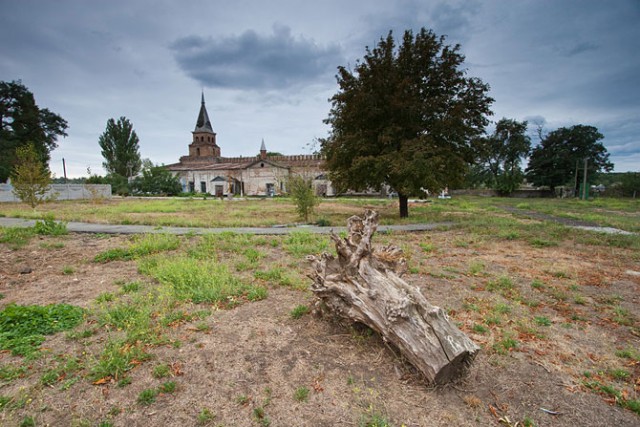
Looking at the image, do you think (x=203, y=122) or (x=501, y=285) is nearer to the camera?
(x=501, y=285)

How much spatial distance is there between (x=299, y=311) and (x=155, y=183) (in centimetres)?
4747

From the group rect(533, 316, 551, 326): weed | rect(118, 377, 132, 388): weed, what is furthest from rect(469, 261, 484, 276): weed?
rect(118, 377, 132, 388): weed

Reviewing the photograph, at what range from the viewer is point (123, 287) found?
4.64 metres

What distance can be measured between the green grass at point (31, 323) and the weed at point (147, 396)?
1510mm

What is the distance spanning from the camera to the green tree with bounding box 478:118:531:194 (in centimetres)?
4784

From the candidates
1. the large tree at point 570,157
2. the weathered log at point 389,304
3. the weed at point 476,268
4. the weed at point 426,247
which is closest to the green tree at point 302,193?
the weed at point 426,247

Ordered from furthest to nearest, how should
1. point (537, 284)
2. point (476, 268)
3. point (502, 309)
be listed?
1. point (476, 268)
2. point (537, 284)
3. point (502, 309)

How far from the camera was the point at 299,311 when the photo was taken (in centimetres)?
387

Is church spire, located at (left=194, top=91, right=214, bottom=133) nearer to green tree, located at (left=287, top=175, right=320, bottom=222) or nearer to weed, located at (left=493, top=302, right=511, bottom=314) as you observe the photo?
green tree, located at (left=287, top=175, right=320, bottom=222)

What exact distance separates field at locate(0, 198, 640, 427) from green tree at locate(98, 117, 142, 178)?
2333 inches

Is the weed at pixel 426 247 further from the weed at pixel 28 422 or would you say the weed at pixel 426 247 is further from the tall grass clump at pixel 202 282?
the weed at pixel 28 422

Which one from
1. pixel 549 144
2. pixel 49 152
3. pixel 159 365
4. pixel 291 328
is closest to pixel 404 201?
pixel 291 328

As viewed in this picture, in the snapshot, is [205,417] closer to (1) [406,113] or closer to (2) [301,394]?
(2) [301,394]

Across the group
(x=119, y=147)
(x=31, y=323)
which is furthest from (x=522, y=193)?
(x=119, y=147)
